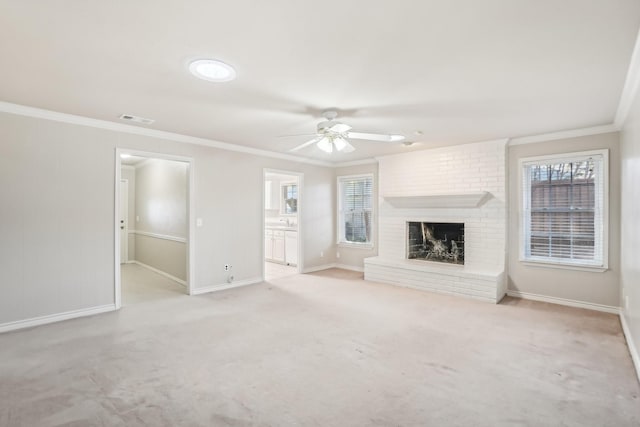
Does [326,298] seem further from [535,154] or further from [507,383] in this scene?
[535,154]

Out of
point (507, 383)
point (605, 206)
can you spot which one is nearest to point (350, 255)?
point (605, 206)

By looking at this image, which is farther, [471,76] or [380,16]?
[471,76]

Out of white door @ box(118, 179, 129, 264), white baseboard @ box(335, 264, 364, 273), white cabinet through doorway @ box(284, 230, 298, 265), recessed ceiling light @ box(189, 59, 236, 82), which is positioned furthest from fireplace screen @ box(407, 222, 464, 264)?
white door @ box(118, 179, 129, 264)

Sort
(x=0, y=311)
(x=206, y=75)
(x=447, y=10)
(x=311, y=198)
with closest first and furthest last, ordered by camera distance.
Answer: (x=447, y=10) < (x=206, y=75) < (x=0, y=311) < (x=311, y=198)

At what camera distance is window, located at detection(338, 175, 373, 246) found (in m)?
7.00

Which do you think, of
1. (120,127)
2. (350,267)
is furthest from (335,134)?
(350,267)

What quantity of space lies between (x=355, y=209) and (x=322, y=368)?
480 cm

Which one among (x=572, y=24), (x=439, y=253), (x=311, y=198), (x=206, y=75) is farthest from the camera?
(x=311, y=198)

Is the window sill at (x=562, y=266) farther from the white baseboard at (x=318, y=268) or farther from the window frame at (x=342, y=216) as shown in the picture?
the white baseboard at (x=318, y=268)

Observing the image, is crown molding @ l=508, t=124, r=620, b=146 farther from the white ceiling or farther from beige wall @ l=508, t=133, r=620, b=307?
the white ceiling

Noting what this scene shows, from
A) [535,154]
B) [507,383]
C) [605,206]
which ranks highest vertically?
[535,154]

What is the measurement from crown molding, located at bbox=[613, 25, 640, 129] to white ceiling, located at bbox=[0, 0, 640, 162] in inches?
2.1

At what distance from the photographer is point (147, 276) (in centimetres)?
636

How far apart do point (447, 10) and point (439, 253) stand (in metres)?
4.81
